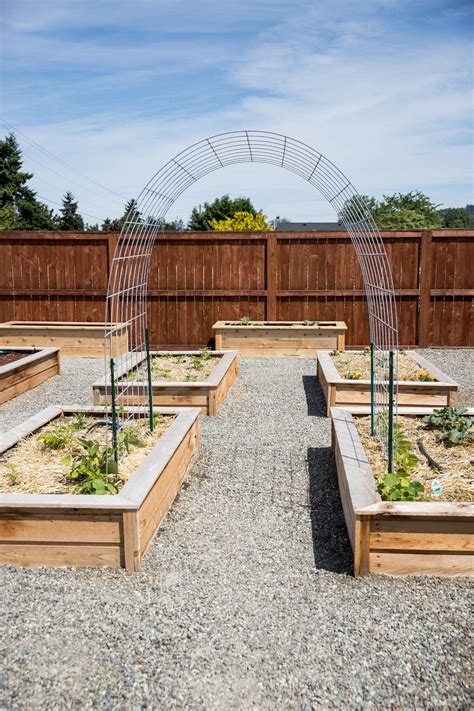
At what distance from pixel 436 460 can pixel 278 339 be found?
5.64 meters

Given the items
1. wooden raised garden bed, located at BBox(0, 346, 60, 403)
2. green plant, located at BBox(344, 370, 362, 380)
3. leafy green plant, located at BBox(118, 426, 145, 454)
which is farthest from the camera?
wooden raised garden bed, located at BBox(0, 346, 60, 403)

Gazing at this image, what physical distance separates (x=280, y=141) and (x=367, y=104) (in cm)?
340

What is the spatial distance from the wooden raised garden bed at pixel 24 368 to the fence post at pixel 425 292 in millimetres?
5593

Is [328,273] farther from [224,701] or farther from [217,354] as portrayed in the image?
[224,701]

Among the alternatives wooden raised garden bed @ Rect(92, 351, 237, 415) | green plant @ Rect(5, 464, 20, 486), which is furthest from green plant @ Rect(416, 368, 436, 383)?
green plant @ Rect(5, 464, 20, 486)

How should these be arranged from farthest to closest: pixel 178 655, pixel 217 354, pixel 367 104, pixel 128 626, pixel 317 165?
1. pixel 367 104
2. pixel 217 354
3. pixel 317 165
4. pixel 128 626
5. pixel 178 655

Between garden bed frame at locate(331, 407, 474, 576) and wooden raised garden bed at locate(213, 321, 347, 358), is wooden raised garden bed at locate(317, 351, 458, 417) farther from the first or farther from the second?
garden bed frame at locate(331, 407, 474, 576)

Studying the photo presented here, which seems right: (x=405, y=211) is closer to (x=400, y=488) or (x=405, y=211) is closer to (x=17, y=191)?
(x=17, y=191)

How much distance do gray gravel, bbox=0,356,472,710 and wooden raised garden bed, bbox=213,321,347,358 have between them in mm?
5460

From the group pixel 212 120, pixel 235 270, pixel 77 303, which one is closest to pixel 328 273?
pixel 235 270

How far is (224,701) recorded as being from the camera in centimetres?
236

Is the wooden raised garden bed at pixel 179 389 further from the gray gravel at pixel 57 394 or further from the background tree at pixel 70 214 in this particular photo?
the background tree at pixel 70 214

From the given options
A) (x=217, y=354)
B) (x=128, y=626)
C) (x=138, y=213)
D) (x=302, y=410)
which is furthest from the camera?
(x=217, y=354)

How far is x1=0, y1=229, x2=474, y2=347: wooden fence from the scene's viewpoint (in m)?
10.2
